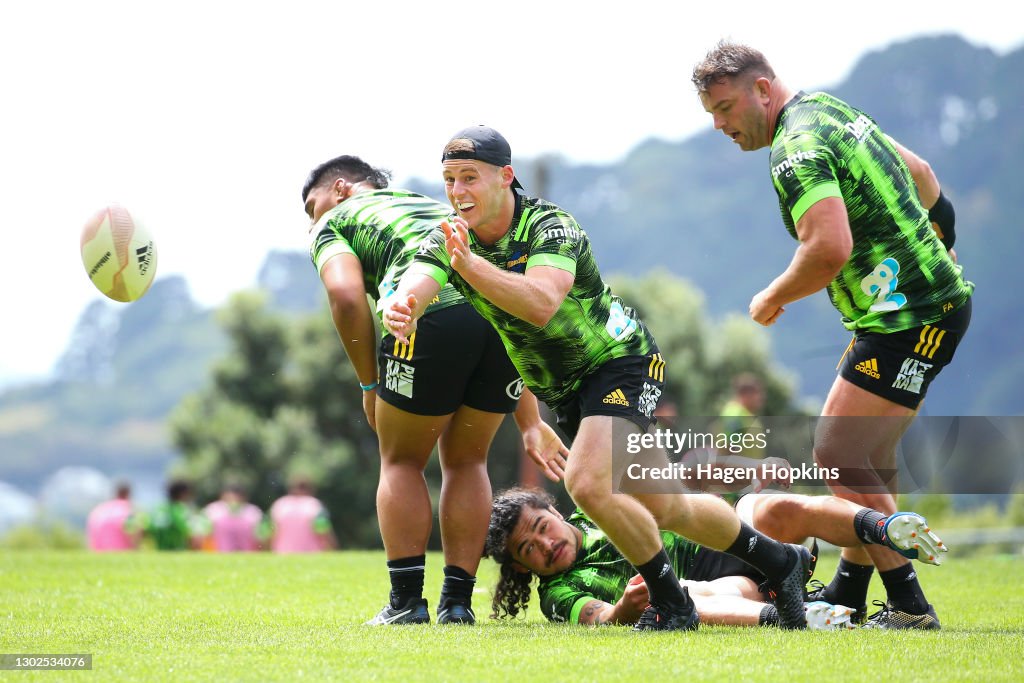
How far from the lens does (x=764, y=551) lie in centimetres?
470

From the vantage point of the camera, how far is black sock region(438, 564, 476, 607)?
16.5ft

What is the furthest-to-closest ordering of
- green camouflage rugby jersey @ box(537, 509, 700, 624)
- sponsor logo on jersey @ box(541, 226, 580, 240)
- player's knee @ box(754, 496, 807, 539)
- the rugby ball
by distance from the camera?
1. the rugby ball
2. green camouflage rugby jersey @ box(537, 509, 700, 624)
3. player's knee @ box(754, 496, 807, 539)
4. sponsor logo on jersey @ box(541, 226, 580, 240)

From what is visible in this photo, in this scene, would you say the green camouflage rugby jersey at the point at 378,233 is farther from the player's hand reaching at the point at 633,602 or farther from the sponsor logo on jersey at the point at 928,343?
the sponsor logo on jersey at the point at 928,343

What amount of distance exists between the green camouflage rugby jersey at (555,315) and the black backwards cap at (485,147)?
0.66 ft

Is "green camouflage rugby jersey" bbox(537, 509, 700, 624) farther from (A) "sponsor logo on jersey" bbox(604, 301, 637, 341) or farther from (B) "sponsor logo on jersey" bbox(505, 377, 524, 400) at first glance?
(A) "sponsor logo on jersey" bbox(604, 301, 637, 341)

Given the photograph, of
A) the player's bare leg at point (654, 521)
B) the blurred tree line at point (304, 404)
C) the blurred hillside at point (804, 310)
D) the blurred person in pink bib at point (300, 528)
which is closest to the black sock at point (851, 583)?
the player's bare leg at point (654, 521)

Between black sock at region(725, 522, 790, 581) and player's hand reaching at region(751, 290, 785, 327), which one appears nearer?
player's hand reaching at region(751, 290, 785, 327)

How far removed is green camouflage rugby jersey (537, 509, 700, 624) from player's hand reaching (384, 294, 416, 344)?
1.65 metres

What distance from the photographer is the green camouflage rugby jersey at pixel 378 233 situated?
504 cm

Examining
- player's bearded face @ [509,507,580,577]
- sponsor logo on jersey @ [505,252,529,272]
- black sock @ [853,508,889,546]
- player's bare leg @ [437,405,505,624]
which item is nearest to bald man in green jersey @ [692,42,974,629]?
black sock @ [853,508,889,546]

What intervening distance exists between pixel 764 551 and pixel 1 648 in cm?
301

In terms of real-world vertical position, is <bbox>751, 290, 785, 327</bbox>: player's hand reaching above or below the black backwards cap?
below

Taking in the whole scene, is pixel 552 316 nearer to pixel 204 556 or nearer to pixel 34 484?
pixel 204 556

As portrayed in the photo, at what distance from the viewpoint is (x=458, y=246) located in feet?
13.1
